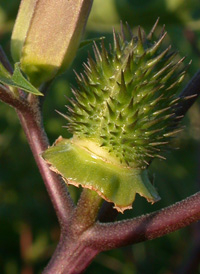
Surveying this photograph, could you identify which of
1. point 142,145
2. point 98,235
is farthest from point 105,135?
point 98,235

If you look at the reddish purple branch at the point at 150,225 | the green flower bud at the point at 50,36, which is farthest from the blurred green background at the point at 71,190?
the reddish purple branch at the point at 150,225

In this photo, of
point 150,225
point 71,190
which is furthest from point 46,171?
point 71,190

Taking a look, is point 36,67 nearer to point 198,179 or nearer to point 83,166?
point 83,166

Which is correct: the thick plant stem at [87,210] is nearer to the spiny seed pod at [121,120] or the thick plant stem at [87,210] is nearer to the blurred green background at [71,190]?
the spiny seed pod at [121,120]

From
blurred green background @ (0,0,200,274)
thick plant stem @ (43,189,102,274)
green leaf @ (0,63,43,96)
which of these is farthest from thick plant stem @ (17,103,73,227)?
blurred green background @ (0,0,200,274)

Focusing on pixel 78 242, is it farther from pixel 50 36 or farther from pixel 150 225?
pixel 50 36
